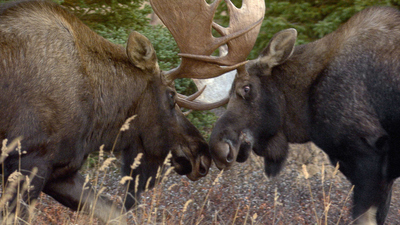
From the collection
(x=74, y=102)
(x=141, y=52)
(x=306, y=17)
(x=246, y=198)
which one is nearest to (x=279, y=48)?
(x=141, y=52)

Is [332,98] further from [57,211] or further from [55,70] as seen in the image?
[57,211]

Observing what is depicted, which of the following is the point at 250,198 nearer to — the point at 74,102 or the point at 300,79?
the point at 300,79

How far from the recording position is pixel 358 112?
4.67m

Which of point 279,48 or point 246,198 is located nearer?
point 279,48

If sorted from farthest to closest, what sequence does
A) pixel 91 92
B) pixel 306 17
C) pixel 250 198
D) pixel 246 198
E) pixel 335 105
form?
pixel 306 17 < pixel 250 198 < pixel 246 198 < pixel 335 105 < pixel 91 92

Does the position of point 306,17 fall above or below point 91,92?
below

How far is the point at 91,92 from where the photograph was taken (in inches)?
175

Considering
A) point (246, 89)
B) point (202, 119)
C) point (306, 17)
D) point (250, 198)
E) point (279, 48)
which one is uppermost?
point (279, 48)

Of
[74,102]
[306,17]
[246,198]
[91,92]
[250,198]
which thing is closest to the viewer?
[74,102]

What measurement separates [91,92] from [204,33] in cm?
115

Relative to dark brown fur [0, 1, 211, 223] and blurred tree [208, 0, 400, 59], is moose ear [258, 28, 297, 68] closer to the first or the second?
dark brown fur [0, 1, 211, 223]

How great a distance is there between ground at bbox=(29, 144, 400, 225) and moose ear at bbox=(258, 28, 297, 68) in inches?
46.3

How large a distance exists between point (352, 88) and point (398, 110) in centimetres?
43

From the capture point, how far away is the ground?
17.8 ft
